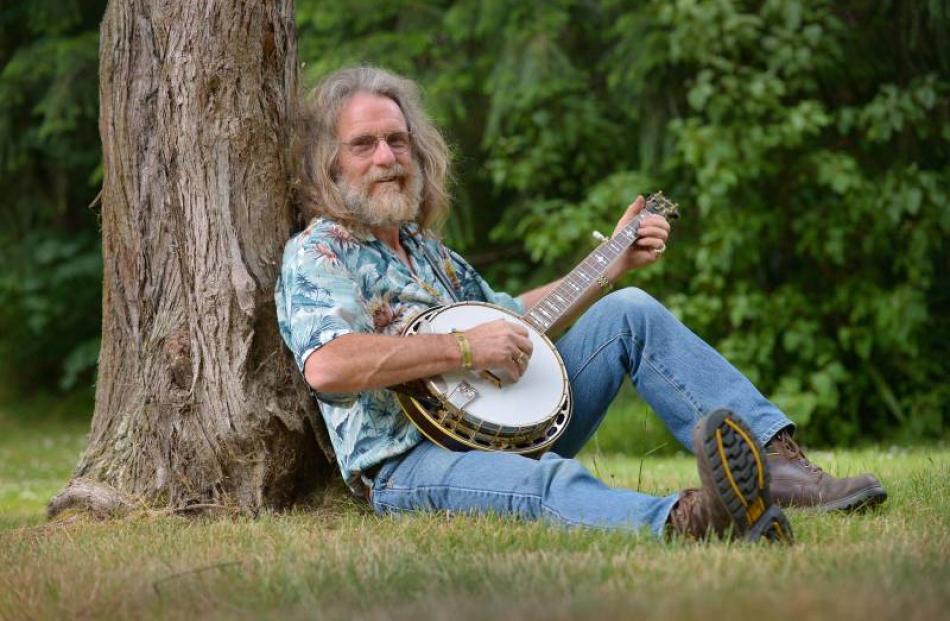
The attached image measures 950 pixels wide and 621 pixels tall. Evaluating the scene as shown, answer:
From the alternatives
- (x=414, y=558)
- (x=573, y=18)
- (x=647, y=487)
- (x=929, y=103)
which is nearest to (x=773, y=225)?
(x=929, y=103)

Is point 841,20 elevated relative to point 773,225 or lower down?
elevated

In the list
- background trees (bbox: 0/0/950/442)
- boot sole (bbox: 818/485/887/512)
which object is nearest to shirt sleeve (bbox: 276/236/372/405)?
boot sole (bbox: 818/485/887/512)

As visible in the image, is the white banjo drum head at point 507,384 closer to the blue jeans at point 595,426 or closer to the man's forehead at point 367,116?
the blue jeans at point 595,426

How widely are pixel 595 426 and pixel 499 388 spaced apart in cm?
49

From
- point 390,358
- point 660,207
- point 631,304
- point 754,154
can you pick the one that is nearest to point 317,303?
point 390,358

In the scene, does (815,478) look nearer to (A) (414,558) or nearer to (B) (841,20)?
(A) (414,558)

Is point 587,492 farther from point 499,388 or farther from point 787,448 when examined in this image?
point 787,448

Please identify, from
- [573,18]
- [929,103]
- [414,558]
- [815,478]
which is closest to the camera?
[414,558]

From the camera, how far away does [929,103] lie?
25.1ft

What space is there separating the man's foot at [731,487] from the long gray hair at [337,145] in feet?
4.51

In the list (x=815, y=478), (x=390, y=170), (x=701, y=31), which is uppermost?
(x=701, y=31)

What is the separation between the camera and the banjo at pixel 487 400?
11.0ft

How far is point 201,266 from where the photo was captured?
12.0 ft

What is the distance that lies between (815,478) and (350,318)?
1.36 metres
